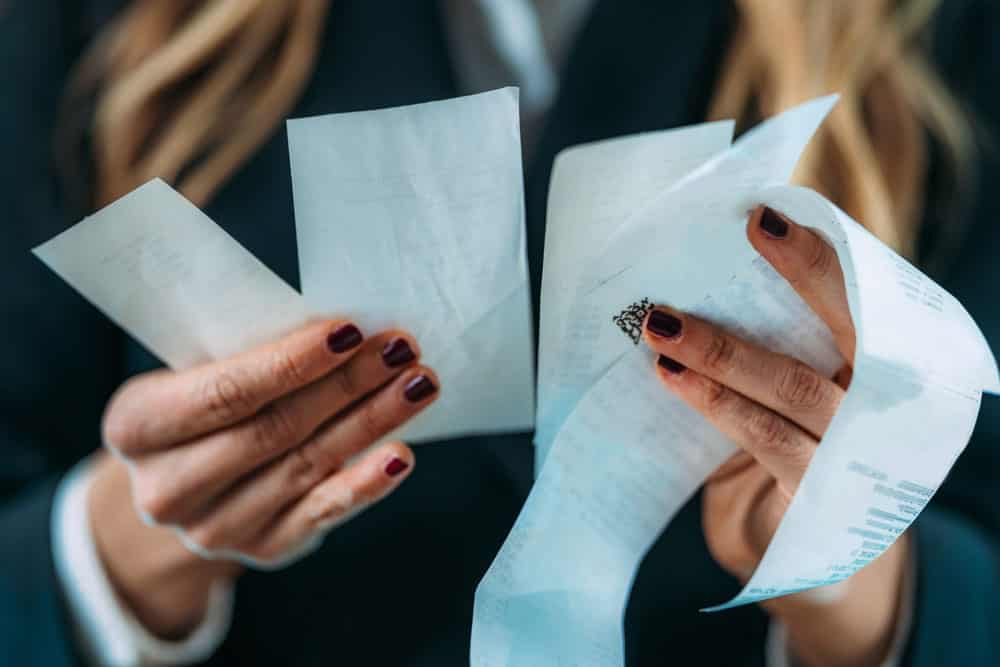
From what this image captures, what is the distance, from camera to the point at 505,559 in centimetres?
31

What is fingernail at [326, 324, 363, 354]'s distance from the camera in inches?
13.3

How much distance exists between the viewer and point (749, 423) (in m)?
0.31

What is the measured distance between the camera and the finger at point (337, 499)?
358 mm

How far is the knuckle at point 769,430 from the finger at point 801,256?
4cm

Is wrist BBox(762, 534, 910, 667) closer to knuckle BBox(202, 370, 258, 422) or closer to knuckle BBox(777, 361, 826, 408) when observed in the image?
knuckle BBox(777, 361, 826, 408)

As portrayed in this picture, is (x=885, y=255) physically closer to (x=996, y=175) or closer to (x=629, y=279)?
(x=629, y=279)

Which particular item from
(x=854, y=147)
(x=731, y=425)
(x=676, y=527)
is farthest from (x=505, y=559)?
(x=854, y=147)

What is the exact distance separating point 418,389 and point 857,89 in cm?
43

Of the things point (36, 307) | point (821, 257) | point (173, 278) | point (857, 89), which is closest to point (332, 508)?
point (173, 278)

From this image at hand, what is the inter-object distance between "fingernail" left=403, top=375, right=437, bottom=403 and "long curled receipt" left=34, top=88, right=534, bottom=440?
0.06ft

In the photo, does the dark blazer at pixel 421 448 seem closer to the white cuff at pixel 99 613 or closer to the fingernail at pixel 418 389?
the white cuff at pixel 99 613

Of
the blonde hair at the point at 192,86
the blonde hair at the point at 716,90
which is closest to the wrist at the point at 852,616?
the blonde hair at the point at 716,90

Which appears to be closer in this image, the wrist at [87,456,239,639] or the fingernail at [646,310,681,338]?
the fingernail at [646,310,681,338]

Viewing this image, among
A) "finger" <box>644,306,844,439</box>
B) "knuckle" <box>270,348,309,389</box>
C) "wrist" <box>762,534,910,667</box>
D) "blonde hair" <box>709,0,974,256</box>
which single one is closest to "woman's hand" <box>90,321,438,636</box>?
"knuckle" <box>270,348,309,389</box>
